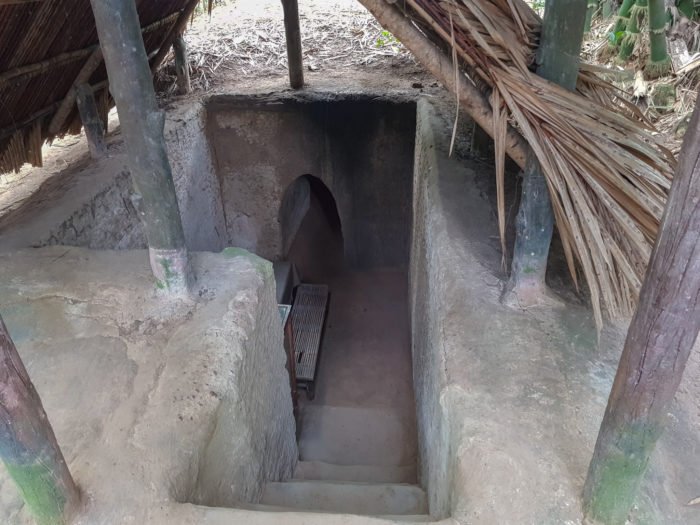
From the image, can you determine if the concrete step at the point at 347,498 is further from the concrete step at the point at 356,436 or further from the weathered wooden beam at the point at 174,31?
the weathered wooden beam at the point at 174,31

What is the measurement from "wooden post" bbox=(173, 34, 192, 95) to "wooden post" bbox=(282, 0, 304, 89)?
1.32m

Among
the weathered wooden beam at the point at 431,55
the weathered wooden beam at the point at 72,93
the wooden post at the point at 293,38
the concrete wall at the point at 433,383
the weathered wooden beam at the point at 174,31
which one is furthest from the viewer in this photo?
the wooden post at the point at 293,38

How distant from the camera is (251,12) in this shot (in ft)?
31.1

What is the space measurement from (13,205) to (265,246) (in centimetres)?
359

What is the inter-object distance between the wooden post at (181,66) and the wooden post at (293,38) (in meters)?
1.32

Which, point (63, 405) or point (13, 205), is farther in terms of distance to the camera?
point (13, 205)

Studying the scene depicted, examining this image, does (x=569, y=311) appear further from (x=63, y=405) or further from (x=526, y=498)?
(x=63, y=405)

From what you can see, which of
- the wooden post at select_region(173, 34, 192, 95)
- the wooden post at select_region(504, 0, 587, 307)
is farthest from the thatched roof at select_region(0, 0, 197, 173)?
the wooden post at select_region(504, 0, 587, 307)

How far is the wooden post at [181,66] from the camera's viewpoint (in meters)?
6.65

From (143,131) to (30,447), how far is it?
1.61m

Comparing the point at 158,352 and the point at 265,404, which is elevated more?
the point at 158,352

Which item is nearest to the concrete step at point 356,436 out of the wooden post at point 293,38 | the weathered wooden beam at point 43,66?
the weathered wooden beam at point 43,66

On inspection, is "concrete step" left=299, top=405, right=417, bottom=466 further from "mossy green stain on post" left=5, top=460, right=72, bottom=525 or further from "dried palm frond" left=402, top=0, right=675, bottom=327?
"mossy green stain on post" left=5, top=460, right=72, bottom=525

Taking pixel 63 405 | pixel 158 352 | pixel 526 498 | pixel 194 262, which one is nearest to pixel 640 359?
pixel 526 498
